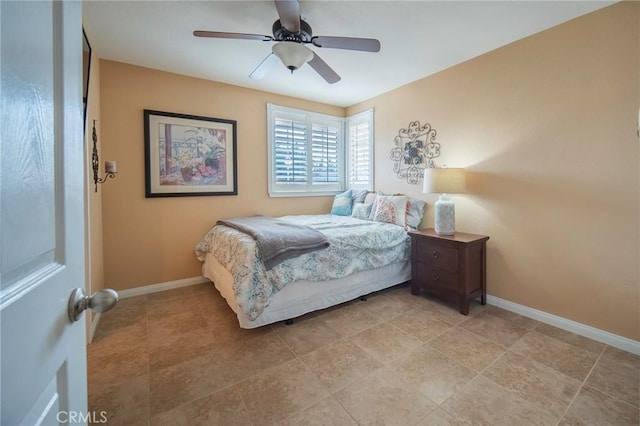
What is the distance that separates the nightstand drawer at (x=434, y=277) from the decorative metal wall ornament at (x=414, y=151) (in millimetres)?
1185

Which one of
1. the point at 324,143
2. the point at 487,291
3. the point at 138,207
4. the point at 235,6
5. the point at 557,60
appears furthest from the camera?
the point at 324,143

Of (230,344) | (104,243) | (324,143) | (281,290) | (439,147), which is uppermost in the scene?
(324,143)

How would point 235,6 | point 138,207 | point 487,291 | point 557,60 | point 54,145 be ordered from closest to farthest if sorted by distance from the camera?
1. point 54,145
2. point 235,6
3. point 557,60
4. point 487,291
5. point 138,207

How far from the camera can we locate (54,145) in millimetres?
533

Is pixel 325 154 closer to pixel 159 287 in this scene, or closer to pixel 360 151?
pixel 360 151

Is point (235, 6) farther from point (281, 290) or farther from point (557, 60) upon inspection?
point (557, 60)

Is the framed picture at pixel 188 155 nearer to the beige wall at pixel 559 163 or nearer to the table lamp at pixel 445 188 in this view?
the table lamp at pixel 445 188

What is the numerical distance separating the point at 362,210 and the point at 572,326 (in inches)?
92.9

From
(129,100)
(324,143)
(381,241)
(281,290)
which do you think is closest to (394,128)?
(324,143)

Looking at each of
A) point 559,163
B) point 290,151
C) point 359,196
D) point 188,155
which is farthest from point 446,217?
point 188,155

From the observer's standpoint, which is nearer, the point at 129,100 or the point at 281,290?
the point at 281,290

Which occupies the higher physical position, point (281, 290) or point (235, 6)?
point (235, 6)

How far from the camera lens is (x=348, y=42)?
203 centimetres

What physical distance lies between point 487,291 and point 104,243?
13.4ft
